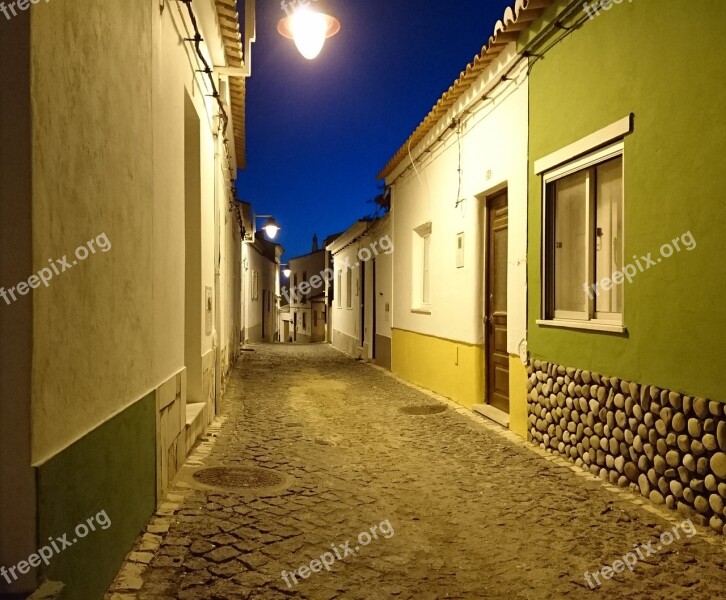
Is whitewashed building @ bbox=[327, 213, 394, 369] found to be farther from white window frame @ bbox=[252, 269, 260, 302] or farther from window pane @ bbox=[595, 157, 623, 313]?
window pane @ bbox=[595, 157, 623, 313]

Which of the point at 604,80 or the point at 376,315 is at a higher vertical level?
the point at 604,80

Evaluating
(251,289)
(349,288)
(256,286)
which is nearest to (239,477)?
(349,288)

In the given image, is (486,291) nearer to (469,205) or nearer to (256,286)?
(469,205)

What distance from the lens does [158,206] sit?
405cm

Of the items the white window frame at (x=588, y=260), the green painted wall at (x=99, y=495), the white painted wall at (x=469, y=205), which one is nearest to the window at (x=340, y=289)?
the white painted wall at (x=469, y=205)

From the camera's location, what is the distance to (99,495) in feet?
8.80

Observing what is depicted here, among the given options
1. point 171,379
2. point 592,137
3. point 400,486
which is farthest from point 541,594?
point 592,137

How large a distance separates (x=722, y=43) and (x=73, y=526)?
4.51 m

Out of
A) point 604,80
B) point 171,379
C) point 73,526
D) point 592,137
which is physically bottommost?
point 73,526

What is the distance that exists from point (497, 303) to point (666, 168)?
11.9 feet

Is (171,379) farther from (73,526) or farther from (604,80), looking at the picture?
(604,80)

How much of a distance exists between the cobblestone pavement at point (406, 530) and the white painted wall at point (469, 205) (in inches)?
83.3

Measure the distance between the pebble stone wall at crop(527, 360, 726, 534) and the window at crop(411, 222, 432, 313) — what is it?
4849 millimetres

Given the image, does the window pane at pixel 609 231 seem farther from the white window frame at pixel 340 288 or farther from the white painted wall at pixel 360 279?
the white window frame at pixel 340 288
